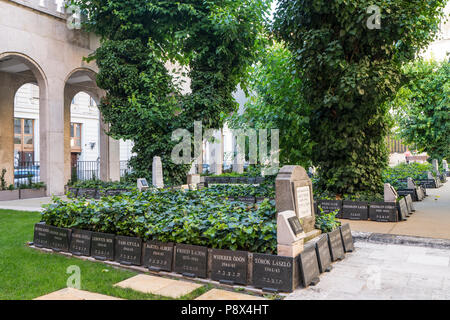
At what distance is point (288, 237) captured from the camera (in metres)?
5.12

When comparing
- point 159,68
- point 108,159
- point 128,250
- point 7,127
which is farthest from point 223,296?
point 7,127

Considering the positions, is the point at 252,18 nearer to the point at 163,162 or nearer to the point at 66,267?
the point at 163,162

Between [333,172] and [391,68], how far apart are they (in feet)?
12.5

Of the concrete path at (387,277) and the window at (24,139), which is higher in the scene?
the window at (24,139)

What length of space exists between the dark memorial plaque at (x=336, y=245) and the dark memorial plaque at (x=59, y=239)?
525cm

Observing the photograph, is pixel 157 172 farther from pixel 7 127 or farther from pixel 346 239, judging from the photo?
pixel 346 239

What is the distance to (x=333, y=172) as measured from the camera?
12.1m

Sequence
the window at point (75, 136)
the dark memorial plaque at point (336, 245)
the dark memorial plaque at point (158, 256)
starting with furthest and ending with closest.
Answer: the window at point (75, 136) → the dark memorial plaque at point (336, 245) → the dark memorial plaque at point (158, 256)

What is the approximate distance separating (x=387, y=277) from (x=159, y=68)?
582 inches

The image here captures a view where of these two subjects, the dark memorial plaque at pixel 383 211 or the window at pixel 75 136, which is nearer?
the dark memorial plaque at pixel 383 211

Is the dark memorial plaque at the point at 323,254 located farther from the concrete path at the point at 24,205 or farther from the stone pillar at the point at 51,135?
the stone pillar at the point at 51,135

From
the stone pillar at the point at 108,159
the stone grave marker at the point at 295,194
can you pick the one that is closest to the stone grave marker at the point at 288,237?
the stone grave marker at the point at 295,194

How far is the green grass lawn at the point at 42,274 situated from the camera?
4859mm
